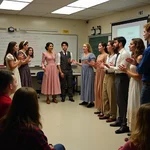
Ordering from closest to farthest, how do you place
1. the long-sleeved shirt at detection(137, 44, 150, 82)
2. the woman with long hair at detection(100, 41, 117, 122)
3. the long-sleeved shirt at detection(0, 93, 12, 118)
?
the long-sleeved shirt at detection(0, 93, 12, 118) → the long-sleeved shirt at detection(137, 44, 150, 82) → the woman with long hair at detection(100, 41, 117, 122)

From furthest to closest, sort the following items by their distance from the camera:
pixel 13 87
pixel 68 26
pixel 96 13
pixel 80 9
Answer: pixel 68 26 < pixel 96 13 < pixel 80 9 < pixel 13 87

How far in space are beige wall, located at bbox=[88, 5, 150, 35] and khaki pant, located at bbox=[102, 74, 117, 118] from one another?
2.15 meters

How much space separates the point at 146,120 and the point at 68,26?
21.3 ft

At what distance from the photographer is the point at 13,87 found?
6.46 ft

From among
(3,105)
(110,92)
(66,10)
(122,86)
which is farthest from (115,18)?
(3,105)

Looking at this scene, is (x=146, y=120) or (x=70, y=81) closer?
(x=146, y=120)

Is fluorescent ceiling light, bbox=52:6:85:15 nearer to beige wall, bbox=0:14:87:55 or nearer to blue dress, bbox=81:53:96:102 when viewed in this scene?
beige wall, bbox=0:14:87:55

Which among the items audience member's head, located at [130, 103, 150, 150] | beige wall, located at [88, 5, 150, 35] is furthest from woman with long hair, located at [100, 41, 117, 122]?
audience member's head, located at [130, 103, 150, 150]

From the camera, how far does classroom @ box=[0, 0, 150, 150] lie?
11.6 feet

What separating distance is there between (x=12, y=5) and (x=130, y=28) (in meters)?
2.93

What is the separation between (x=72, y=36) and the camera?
25.0 feet

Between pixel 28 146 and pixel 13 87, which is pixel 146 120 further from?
pixel 13 87

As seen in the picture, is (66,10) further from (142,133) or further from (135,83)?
Result: (142,133)

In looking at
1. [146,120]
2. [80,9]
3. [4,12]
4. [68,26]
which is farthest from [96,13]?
[146,120]
